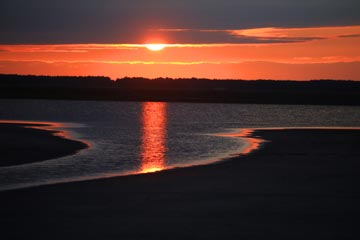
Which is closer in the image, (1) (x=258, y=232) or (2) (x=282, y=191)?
(1) (x=258, y=232)

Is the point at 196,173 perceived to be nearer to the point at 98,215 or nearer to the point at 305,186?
the point at 305,186

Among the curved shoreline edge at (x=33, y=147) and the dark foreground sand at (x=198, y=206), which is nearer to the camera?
the dark foreground sand at (x=198, y=206)

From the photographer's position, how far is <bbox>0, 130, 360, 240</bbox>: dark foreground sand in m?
12.8

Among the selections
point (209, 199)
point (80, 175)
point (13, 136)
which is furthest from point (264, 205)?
point (13, 136)

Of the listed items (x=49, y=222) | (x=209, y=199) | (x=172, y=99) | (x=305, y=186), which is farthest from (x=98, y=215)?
(x=172, y=99)

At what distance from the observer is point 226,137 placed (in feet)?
128

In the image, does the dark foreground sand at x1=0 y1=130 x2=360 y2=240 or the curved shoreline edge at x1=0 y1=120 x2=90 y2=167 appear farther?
the curved shoreline edge at x1=0 y1=120 x2=90 y2=167

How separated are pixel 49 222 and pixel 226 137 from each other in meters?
25.9

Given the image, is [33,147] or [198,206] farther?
[33,147]

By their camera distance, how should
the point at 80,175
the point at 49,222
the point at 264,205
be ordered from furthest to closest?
the point at 80,175 → the point at 264,205 → the point at 49,222

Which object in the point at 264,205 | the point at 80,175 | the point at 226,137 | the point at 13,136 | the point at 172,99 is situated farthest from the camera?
the point at 172,99

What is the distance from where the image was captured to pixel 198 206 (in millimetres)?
15336

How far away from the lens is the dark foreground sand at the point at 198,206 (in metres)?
12.8

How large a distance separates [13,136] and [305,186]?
811 inches
